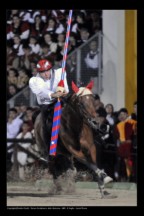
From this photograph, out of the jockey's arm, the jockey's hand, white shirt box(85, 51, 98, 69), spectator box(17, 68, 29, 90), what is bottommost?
the jockey's hand

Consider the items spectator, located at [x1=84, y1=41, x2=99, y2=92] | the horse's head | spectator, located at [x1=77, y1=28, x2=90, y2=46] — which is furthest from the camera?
spectator, located at [x1=77, y1=28, x2=90, y2=46]

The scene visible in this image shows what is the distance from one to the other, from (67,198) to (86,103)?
1.72 meters

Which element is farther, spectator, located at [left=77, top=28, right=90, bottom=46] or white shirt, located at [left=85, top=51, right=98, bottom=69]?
spectator, located at [left=77, top=28, right=90, bottom=46]

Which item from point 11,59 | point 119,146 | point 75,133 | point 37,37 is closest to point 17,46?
point 11,59

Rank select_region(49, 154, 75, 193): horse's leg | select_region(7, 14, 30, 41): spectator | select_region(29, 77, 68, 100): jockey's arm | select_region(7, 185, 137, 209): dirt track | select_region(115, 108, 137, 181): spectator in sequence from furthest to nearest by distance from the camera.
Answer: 1. select_region(7, 14, 30, 41): spectator
2. select_region(115, 108, 137, 181): spectator
3. select_region(49, 154, 75, 193): horse's leg
4. select_region(29, 77, 68, 100): jockey's arm
5. select_region(7, 185, 137, 209): dirt track

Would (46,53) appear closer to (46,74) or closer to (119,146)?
(119,146)

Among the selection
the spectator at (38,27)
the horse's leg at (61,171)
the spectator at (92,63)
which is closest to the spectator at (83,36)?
the spectator at (92,63)

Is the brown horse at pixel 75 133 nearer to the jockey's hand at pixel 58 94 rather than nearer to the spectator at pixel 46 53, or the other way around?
the jockey's hand at pixel 58 94

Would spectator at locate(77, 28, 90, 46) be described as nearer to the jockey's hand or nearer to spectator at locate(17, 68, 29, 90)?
spectator at locate(17, 68, 29, 90)

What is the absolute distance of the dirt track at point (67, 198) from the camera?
13398 mm

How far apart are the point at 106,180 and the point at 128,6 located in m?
7.61

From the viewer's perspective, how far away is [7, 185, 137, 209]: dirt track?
1340 cm

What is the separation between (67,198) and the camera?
1418 cm

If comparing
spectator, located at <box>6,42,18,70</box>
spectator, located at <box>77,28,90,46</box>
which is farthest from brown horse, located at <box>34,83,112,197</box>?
spectator, located at <box>6,42,18,70</box>
